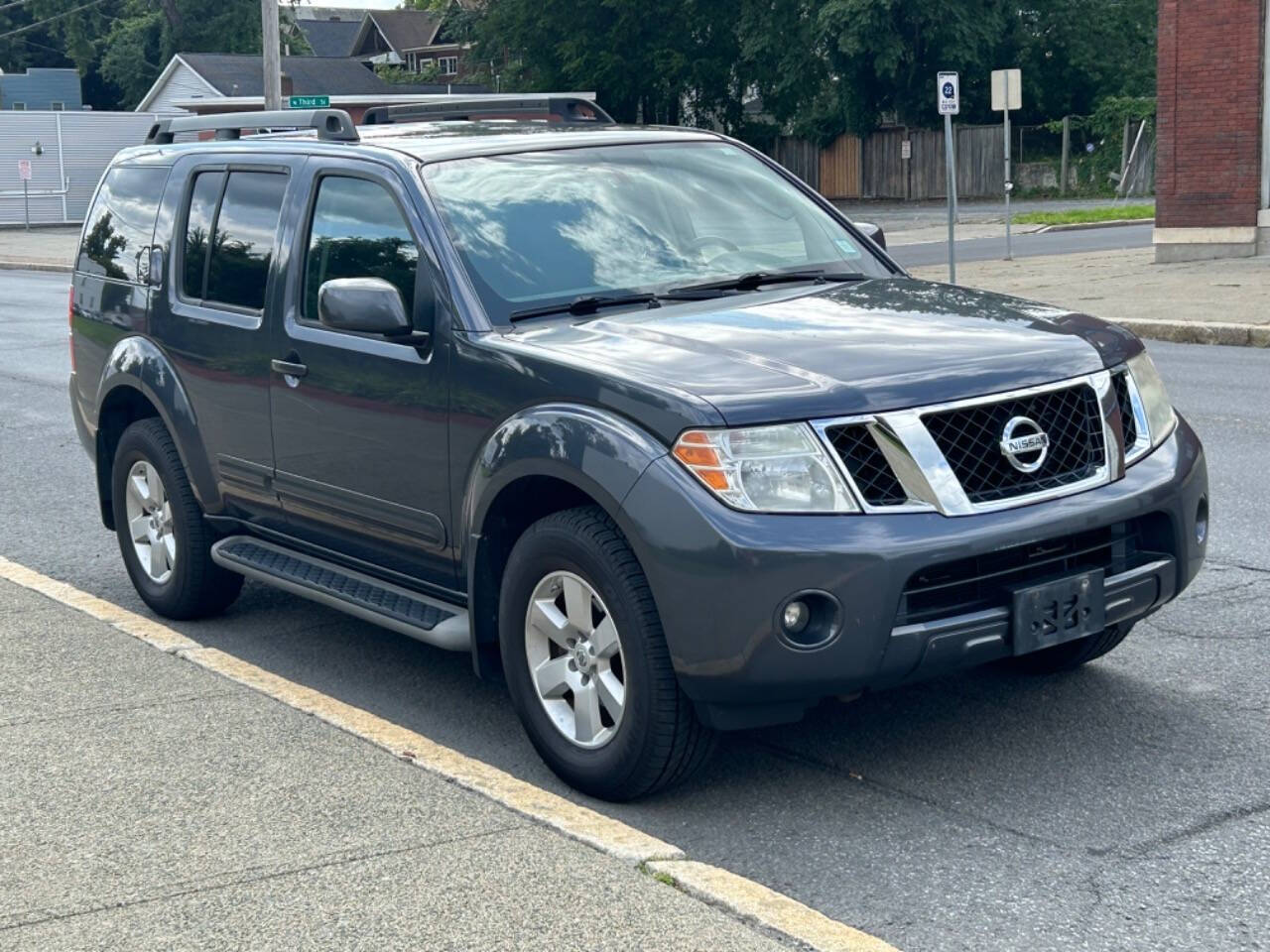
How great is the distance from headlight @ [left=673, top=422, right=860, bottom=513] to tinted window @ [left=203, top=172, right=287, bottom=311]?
7.74 feet

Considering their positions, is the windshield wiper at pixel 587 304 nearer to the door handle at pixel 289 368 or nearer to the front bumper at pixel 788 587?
the door handle at pixel 289 368

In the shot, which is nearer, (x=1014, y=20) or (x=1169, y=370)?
(x=1169, y=370)

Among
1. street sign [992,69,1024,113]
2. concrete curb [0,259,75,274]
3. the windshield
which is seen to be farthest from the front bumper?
concrete curb [0,259,75,274]

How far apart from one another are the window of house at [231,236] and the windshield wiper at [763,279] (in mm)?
1564

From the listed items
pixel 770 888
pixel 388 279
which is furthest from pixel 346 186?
pixel 770 888

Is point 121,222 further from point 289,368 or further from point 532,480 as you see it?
point 532,480

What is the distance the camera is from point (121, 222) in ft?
23.6

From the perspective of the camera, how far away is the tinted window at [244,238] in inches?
244

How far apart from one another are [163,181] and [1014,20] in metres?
48.6

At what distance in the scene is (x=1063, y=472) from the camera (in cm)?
466

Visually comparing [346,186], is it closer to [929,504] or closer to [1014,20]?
[929,504]

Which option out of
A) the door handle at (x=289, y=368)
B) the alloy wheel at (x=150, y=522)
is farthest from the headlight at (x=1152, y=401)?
the alloy wheel at (x=150, y=522)

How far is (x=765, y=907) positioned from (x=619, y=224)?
2.51 meters

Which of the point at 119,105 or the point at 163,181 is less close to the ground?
the point at 119,105
